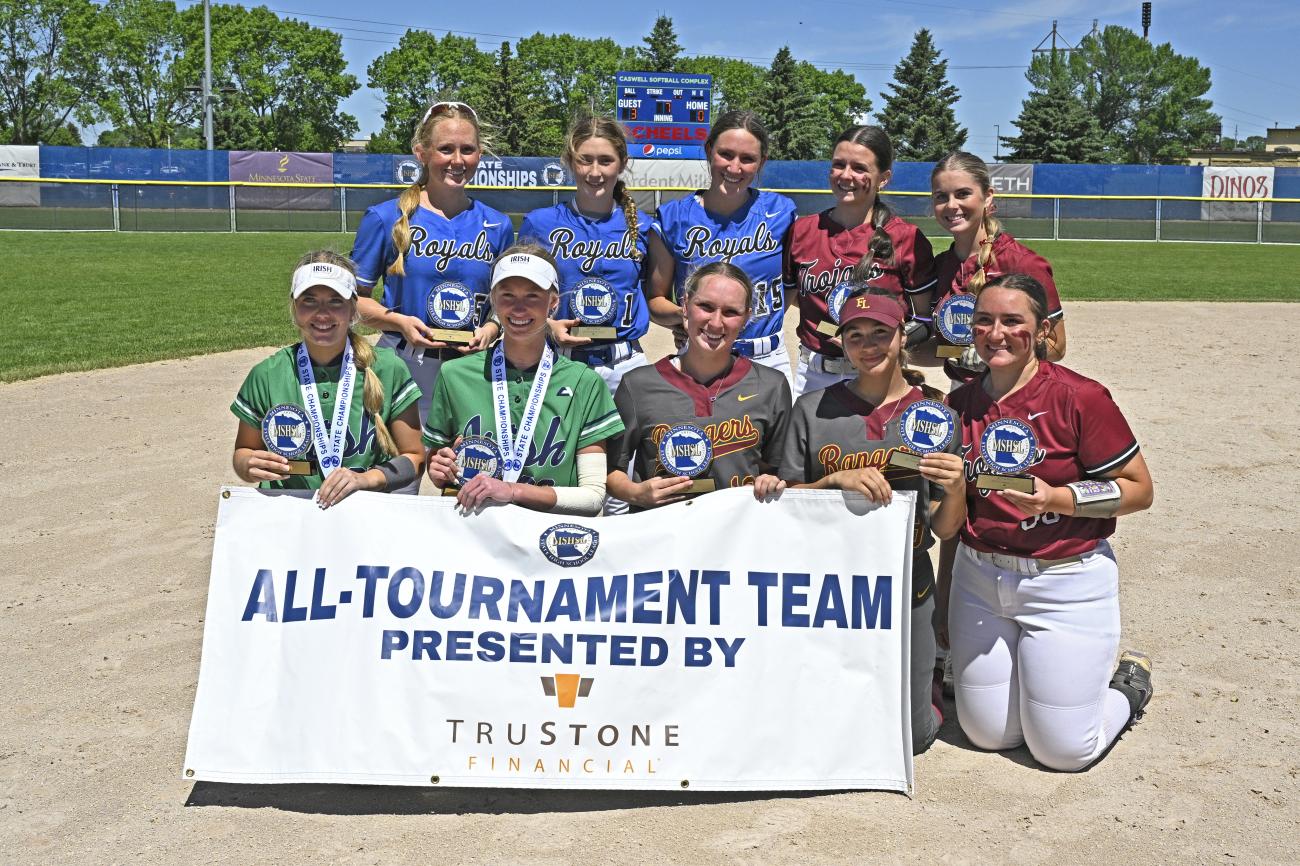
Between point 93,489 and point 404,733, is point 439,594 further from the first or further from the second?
point 93,489

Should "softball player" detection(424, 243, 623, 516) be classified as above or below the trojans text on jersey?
below

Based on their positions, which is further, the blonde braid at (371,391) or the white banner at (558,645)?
the blonde braid at (371,391)

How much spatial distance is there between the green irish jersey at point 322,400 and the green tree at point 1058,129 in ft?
200

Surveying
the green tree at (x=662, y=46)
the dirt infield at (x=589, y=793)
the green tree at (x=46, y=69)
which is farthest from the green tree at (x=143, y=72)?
the dirt infield at (x=589, y=793)

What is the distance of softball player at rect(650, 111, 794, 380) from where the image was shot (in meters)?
5.04

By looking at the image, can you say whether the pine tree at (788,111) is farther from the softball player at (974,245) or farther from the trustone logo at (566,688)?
the trustone logo at (566,688)

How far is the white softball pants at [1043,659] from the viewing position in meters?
3.94

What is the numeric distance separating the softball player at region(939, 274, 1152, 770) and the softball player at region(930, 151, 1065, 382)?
632 millimetres

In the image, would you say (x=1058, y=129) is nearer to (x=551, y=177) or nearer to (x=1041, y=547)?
(x=551, y=177)

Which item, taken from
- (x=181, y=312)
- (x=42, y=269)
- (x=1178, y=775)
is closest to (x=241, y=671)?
(x=1178, y=775)

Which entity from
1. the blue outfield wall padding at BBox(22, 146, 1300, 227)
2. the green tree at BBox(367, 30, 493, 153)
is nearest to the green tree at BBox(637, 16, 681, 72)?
the green tree at BBox(367, 30, 493, 153)

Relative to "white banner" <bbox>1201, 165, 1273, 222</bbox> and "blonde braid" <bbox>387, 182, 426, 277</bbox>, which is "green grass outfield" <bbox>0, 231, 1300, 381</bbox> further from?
"white banner" <bbox>1201, 165, 1273, 222</bbox>

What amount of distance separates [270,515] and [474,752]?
102 cm

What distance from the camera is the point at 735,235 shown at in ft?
16.8
